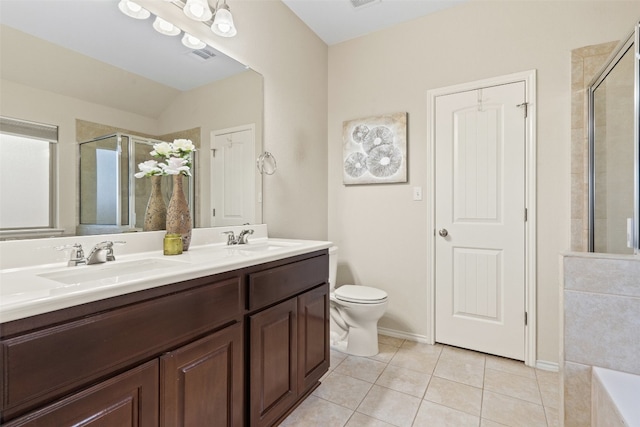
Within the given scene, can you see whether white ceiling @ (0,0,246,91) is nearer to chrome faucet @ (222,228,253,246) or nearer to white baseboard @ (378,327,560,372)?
chrome faucet @ (222,228,253,246)

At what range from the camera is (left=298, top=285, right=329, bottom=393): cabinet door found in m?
1.57

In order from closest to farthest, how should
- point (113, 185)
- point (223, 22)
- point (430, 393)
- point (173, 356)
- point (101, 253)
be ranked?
point (173, 356) < point (101, 253) < point (113, 185) < point (223, 22) < point (430, 393)

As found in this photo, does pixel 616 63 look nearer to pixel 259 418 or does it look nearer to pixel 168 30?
pixel 168 30

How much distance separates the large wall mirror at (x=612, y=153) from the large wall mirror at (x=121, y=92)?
6.77 feet

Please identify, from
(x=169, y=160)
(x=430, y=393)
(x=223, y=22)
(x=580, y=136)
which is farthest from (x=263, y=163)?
(x=580, y=136)

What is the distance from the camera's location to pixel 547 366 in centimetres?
202

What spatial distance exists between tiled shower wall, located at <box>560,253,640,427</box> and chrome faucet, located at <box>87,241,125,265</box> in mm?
1822

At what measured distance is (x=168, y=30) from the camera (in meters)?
1.52

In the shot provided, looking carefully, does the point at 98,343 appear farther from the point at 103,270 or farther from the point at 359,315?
the point at 359,315

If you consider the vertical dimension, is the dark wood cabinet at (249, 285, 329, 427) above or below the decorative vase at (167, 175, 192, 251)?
below

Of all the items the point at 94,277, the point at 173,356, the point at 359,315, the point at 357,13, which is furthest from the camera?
the point at 357,13

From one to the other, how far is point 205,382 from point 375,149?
2.13 metres

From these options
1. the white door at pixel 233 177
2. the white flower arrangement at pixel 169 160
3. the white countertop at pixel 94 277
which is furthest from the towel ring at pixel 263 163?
the white countertop at pixel 94 277

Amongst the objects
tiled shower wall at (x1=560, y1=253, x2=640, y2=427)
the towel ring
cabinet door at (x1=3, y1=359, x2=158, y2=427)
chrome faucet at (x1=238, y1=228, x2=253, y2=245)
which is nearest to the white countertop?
cabinet door at (x1=3, y1=359, x2=158, y2=427)
